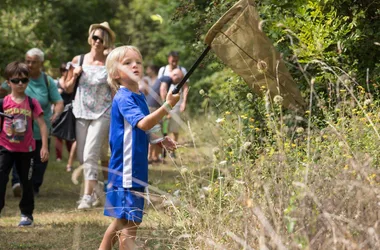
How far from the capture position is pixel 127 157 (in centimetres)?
595

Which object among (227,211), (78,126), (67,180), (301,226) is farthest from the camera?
(67,180)

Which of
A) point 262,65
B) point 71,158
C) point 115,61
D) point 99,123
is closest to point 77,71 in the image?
point 99,123

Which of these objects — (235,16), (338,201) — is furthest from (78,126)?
(338,201)

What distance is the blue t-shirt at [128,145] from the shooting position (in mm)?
5934

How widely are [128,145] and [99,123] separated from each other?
13.2ft

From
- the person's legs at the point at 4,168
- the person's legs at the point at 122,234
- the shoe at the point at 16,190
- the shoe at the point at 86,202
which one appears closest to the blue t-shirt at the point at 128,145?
the person's legs at the point at 122,234

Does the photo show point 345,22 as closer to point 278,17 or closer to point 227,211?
point 278,17

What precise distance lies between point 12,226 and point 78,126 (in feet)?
6.11

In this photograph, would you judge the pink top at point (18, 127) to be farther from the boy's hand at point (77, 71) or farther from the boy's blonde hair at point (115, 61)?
the boy's blonde hair at point (115, 61)

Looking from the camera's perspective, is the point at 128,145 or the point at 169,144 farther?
the point at 169,144

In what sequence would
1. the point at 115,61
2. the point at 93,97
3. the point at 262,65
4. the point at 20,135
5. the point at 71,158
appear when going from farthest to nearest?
the point at 71,158 → the point at 93,97 → the point at 20,135 → the point at 262,65 → the point at 115,61

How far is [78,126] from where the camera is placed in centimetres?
1020

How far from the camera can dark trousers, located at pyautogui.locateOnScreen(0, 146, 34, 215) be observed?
→ 8.44 meters

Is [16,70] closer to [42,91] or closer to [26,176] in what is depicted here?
[26,176]
